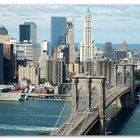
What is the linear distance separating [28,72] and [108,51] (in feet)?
3.94

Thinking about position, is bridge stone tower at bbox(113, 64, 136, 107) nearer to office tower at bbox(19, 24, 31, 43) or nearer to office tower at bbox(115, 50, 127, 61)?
office tower at bbox(115, 50, 127, 61)

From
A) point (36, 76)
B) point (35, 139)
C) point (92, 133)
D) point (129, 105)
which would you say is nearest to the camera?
point (35, 139)

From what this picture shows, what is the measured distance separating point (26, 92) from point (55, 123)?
0.87 meters

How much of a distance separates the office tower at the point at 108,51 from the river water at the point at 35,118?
85cm

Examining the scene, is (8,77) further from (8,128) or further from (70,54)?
(8,128)

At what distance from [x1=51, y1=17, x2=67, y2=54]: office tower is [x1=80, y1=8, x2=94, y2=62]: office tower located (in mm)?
250

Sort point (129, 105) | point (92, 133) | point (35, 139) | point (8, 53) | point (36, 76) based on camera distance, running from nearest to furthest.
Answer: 1. point (35, 139)
2. point (92, 133)
3. point (8, 53)
4. point (36, 76)
5. point (129, 105)

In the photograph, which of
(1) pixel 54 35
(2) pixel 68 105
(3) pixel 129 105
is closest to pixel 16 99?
(2) pixel 68 105

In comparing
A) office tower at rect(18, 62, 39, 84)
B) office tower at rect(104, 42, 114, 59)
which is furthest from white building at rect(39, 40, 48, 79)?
office tower at rect(104, 42, 114, 59)

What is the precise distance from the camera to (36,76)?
9.66 metres

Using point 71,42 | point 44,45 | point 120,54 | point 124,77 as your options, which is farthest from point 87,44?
point 124,77

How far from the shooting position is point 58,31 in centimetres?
825

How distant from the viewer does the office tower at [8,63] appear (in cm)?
910

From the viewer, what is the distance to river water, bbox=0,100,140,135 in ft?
26.9
